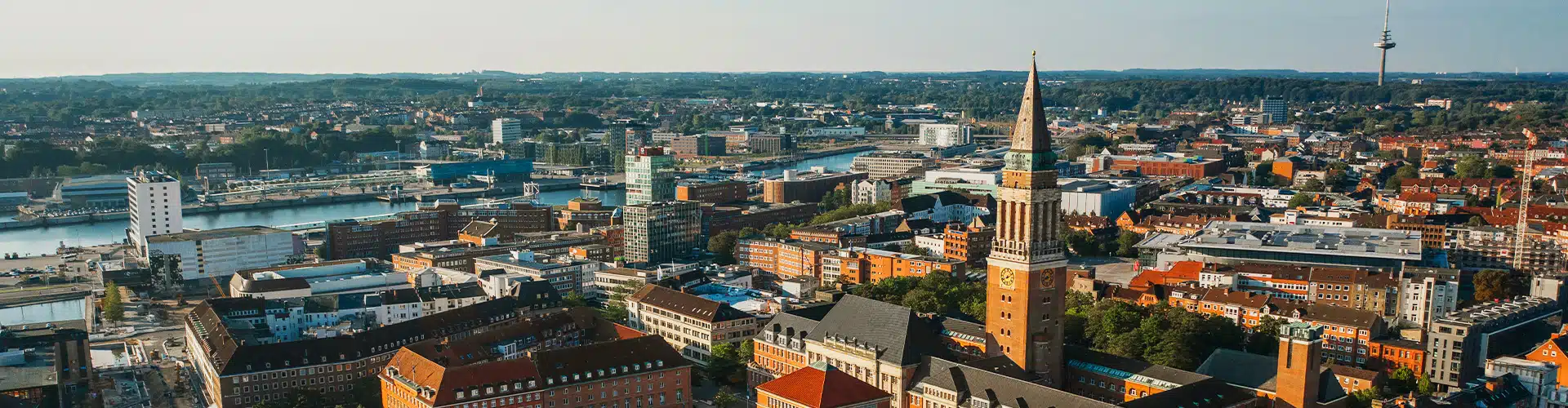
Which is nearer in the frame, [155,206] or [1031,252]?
[1031,252]

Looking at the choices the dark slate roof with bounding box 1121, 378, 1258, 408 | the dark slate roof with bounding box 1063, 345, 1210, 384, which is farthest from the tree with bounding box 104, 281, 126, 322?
the dark slate roof with bounding box 1121, 378, 1258, 408

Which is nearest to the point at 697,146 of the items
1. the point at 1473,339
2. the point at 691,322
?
the point at 691,322

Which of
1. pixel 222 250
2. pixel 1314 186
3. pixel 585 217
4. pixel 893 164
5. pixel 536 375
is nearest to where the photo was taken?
pixel 536 375

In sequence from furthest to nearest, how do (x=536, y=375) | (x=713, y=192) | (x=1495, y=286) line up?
1. (x=713, y=192)
2. (x=1495, y=286)
3. (x=536, y=375)

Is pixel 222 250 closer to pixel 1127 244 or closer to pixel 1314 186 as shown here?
pixel 1127 244

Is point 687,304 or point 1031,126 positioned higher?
point 1031,126

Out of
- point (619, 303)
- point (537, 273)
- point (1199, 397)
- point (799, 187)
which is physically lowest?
point (619, 303)

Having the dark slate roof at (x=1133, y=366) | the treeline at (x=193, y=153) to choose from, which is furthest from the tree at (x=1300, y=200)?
the treeline at (x=193, y=153)
